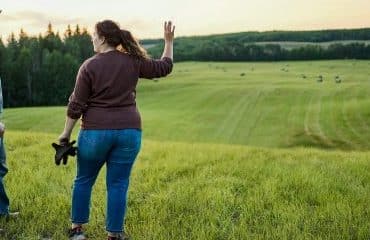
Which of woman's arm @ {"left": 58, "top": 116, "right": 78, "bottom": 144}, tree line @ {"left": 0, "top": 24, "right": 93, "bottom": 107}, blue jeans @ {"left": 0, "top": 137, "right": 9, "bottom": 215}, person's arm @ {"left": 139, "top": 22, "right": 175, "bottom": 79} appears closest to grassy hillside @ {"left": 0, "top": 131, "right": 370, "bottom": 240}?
blue jeans @ {"left": 0, "top": 137, "right": 9, "bottom": 215}

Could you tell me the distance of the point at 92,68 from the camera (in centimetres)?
506

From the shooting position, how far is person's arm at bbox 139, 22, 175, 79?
532 cm

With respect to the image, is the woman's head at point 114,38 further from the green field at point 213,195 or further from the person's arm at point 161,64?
Answer: the green field at point 213,195

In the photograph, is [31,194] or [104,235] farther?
[31,194]

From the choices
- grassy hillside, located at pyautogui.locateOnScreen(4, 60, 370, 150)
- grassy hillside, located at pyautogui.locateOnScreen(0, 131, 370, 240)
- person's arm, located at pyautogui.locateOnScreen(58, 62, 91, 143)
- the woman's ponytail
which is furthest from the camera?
grassy hillside, located at pyautogui.locateOnScreen(4, 60, 370, 150)

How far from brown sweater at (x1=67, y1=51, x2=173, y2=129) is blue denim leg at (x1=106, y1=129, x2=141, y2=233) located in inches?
4.6

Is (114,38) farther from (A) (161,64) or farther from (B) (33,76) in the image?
(B) (33,76)

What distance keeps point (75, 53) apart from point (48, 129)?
6307cm

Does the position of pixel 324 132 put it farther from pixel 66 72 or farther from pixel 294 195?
pixel 66 72

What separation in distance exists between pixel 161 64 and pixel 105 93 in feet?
2.31

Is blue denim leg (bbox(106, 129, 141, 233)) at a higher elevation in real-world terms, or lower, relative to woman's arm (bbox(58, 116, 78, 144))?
lower

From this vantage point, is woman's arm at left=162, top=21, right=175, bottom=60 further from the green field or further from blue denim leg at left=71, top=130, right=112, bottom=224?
the green field

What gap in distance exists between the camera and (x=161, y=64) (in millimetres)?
5465

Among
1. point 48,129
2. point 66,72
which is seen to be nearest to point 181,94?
point 66,72
